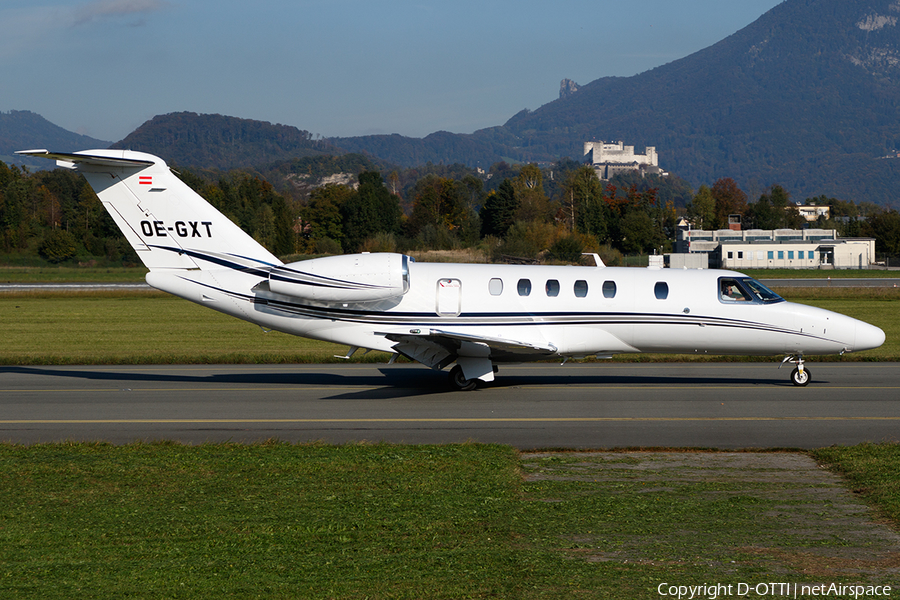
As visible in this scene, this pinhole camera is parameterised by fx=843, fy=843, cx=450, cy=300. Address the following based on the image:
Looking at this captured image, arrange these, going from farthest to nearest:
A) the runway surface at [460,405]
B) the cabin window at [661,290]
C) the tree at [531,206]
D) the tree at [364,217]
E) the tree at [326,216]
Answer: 1. the tree at [531,206]
2. the tree at [326,216]
3. the tree at [364,217]
4. the cabin window at [661,290]
5. the runway surface at [460,405]

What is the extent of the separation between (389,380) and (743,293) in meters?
7.99

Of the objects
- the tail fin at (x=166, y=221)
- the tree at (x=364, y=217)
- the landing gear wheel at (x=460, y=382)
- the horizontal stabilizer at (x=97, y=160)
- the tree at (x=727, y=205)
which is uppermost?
the tree at (x=727, y=205)

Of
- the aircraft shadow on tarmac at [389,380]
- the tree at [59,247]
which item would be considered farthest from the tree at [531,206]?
the aircraft shadow on tarmac at [389,380]

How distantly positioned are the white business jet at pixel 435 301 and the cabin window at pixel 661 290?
0.07 ft

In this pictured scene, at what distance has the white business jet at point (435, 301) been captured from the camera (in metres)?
17.3

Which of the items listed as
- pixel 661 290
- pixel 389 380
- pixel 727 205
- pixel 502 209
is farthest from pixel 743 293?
pixel 727 205

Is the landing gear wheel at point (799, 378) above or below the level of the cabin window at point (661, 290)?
below

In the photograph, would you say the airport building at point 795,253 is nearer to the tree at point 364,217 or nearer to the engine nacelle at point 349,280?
the tree at point 364,217

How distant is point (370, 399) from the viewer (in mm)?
16625

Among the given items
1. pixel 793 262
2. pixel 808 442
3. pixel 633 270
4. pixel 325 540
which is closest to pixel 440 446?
pixel 325 540

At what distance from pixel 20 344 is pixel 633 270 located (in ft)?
63.4

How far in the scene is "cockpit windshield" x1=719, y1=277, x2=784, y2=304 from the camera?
17719 mm

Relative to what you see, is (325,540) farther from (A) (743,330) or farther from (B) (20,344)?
(B) (20,344)

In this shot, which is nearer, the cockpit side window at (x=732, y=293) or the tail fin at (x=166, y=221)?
the tail fin at (x=166, y=221)
